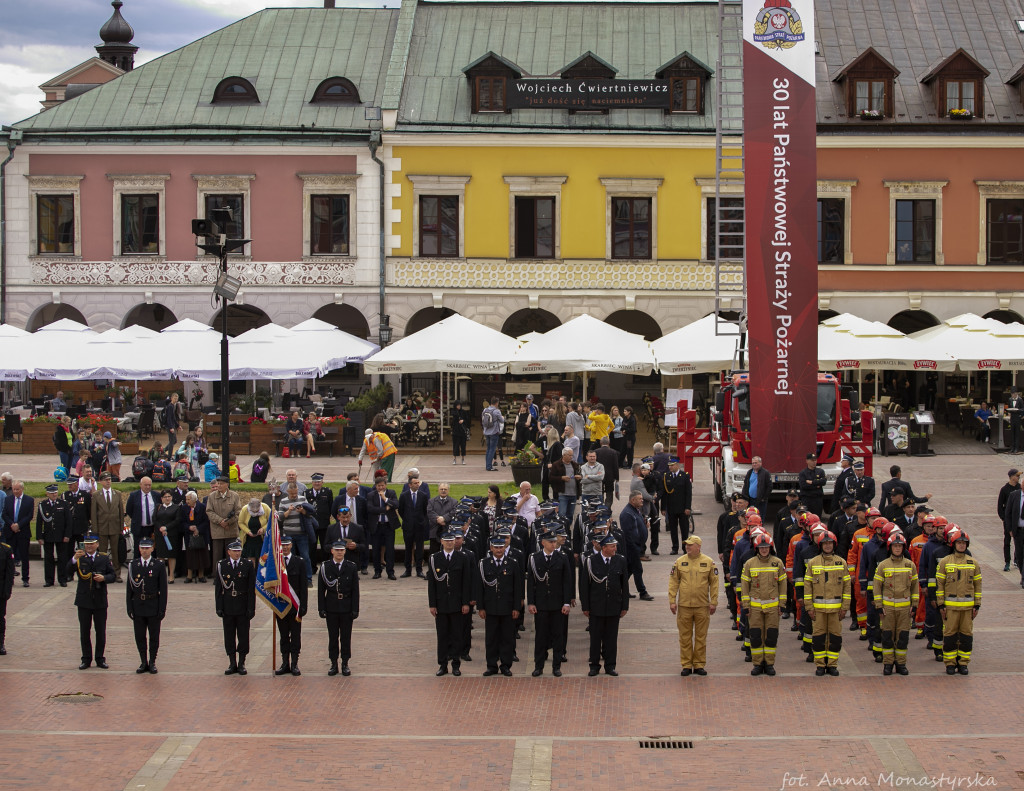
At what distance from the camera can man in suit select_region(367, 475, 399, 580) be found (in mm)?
19594

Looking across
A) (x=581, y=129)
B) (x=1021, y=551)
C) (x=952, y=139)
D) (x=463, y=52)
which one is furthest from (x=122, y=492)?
(x=952, y=139)

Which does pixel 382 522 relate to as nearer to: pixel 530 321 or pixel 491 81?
pixel 530 321

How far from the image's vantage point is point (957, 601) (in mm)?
14648

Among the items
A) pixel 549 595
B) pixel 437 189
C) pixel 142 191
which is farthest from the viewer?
pixel 142 191

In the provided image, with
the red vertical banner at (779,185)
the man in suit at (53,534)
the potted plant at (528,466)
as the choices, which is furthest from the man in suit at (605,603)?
the potted plant at (528,466)

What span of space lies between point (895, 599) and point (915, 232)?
85.4 feet

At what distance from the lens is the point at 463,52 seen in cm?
4125

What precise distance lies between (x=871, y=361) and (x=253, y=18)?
23615 millimetres

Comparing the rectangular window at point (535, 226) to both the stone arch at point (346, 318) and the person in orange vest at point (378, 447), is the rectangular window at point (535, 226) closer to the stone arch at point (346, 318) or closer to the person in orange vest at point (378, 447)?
the stone arch at point (346, 318)

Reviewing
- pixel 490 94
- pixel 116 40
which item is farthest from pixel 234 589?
pixel 116 40

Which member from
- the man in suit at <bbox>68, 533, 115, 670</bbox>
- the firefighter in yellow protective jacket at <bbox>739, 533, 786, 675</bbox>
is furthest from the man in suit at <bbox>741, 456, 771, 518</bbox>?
the man in suit at <bbox>68, 533, 115, 670</bbox>

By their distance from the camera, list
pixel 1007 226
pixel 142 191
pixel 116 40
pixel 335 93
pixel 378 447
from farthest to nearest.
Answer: pixel 116 40 < pixel 335 93 < pixel 142 191 < pixel 1007 226 < pixel 378 447

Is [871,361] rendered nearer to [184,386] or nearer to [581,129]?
[581,129]

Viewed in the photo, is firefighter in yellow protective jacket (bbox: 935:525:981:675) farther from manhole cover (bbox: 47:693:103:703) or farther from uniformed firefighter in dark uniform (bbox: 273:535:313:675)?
manhole cover (bbox: 47:693:103:703)
